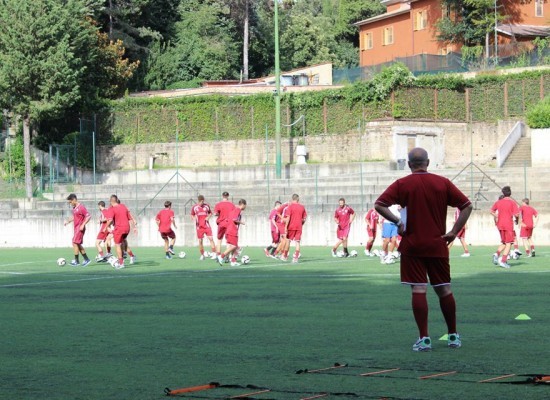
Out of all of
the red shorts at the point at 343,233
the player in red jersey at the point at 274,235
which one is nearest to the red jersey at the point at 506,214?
the red shorts at the point at 343,233

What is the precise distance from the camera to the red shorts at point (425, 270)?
37.1 ft

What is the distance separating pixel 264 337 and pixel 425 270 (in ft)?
8.15

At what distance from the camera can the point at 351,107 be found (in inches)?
2233

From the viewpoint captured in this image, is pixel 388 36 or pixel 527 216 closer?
pixel 527 216

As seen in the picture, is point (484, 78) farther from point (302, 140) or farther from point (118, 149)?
point (118, 149)

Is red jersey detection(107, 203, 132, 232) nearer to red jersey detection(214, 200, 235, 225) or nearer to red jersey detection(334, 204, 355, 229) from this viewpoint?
red jersey detection(214, 200, 235, 225)

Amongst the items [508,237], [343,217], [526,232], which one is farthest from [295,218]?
[508,237]

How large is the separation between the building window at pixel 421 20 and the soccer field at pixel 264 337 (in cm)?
5492

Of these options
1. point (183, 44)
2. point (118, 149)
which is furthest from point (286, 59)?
point (118, 149)

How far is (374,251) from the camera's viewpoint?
3647 cm

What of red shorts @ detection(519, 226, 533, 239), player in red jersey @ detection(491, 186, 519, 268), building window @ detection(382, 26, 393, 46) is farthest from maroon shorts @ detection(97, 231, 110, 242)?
building window @ detection(382, 26, 393, 46)

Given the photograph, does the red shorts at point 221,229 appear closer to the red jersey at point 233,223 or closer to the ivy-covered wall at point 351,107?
the red jersey at point 233,223

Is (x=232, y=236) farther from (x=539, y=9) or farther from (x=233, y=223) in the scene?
(x=539, y=9)

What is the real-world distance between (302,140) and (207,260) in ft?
79.3
